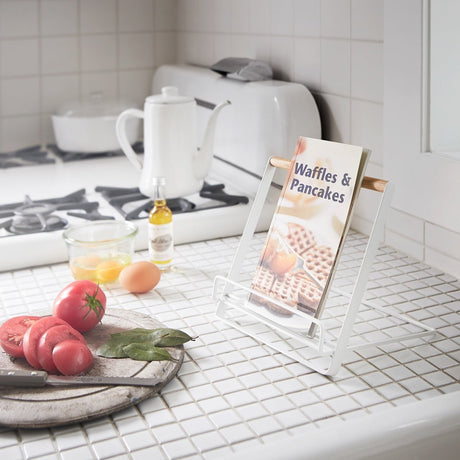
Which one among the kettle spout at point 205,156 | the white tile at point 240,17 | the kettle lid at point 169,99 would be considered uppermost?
the white tile at point 240,17

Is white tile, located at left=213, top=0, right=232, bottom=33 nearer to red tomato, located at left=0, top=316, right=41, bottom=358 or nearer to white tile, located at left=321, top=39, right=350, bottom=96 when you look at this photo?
white tile, located at left=321, top=39, right=350, bottom=96

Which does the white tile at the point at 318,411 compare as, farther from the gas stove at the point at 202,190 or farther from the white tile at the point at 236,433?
the gas stove at the point at 202,190

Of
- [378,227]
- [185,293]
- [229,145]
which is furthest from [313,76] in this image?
[378,227]

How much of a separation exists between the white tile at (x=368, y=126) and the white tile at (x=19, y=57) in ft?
3.81

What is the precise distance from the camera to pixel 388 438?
79 cm

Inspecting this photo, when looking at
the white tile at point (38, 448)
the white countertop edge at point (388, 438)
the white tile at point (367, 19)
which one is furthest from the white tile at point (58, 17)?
the white countertop edge at point (388, 438)

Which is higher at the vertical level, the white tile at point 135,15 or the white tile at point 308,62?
the white tile at point 135,15

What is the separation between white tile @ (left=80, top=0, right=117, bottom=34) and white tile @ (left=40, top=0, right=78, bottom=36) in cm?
3

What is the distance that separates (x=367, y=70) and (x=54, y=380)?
93cm

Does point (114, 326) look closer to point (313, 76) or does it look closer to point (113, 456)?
point (113, 456)

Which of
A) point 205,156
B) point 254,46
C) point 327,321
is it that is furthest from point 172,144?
point 327,321

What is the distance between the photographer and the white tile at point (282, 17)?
1.71m

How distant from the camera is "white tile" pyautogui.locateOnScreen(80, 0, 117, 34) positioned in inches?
88.7

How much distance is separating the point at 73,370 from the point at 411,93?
798mm
